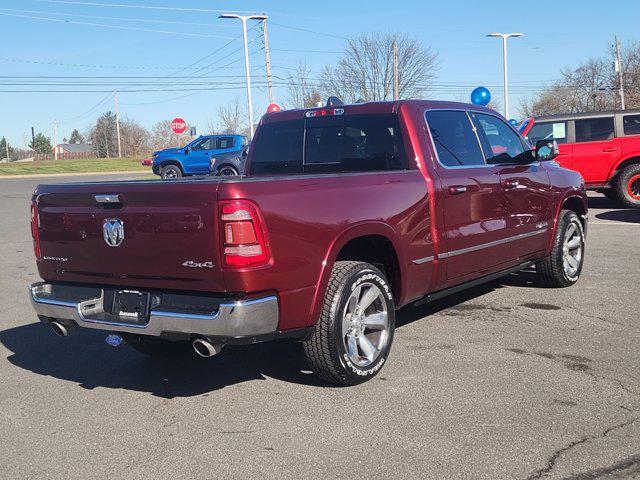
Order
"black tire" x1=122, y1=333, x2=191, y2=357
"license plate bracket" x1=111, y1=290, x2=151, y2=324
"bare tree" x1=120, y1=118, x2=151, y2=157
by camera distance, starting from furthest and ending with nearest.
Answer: "bare tree" x1=120, y1=118, x2=151, y2=157 < "black tire" x1=122, y1=333, x2=191, y2=357 < "license plate bracket" x1=111, y1=290, x2=151, y2=324

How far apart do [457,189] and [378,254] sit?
2.97ft

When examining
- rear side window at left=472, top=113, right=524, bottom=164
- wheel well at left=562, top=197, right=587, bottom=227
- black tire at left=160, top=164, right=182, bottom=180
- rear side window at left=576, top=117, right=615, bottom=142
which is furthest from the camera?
black tire at left=160, top=164, right=182, bottom=180

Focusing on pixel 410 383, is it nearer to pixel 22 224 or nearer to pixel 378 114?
pixel 378 114

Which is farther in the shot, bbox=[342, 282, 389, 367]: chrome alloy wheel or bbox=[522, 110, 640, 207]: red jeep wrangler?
bbox=[522, 110, 640, 207]: red jeep wrangler

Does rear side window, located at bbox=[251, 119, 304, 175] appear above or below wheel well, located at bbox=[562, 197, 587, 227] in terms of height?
above

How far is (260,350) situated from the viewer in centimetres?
538

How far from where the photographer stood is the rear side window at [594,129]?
1398 centimetres

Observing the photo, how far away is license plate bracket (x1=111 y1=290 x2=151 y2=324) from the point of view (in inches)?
154

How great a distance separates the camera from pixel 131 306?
13.1 feet

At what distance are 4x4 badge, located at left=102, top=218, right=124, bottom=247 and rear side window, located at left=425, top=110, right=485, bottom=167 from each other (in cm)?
252

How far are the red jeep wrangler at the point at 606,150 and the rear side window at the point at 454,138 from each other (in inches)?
349

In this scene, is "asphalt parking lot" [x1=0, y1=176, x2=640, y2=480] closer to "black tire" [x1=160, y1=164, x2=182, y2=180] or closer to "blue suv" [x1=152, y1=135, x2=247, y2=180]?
"blue suv" [x1=152, y1=135, x2=247, y2=180]

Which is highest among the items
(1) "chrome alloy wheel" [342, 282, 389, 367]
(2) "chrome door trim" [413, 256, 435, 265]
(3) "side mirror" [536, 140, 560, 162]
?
(3) "side mirror" [536, 140, 560, 162]

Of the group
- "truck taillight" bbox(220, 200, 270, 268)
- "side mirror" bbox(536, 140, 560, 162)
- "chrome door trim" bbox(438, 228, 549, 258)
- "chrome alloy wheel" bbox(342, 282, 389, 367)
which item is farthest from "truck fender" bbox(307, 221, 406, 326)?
"side mirror" bbox(536, 140, 560, 162)
